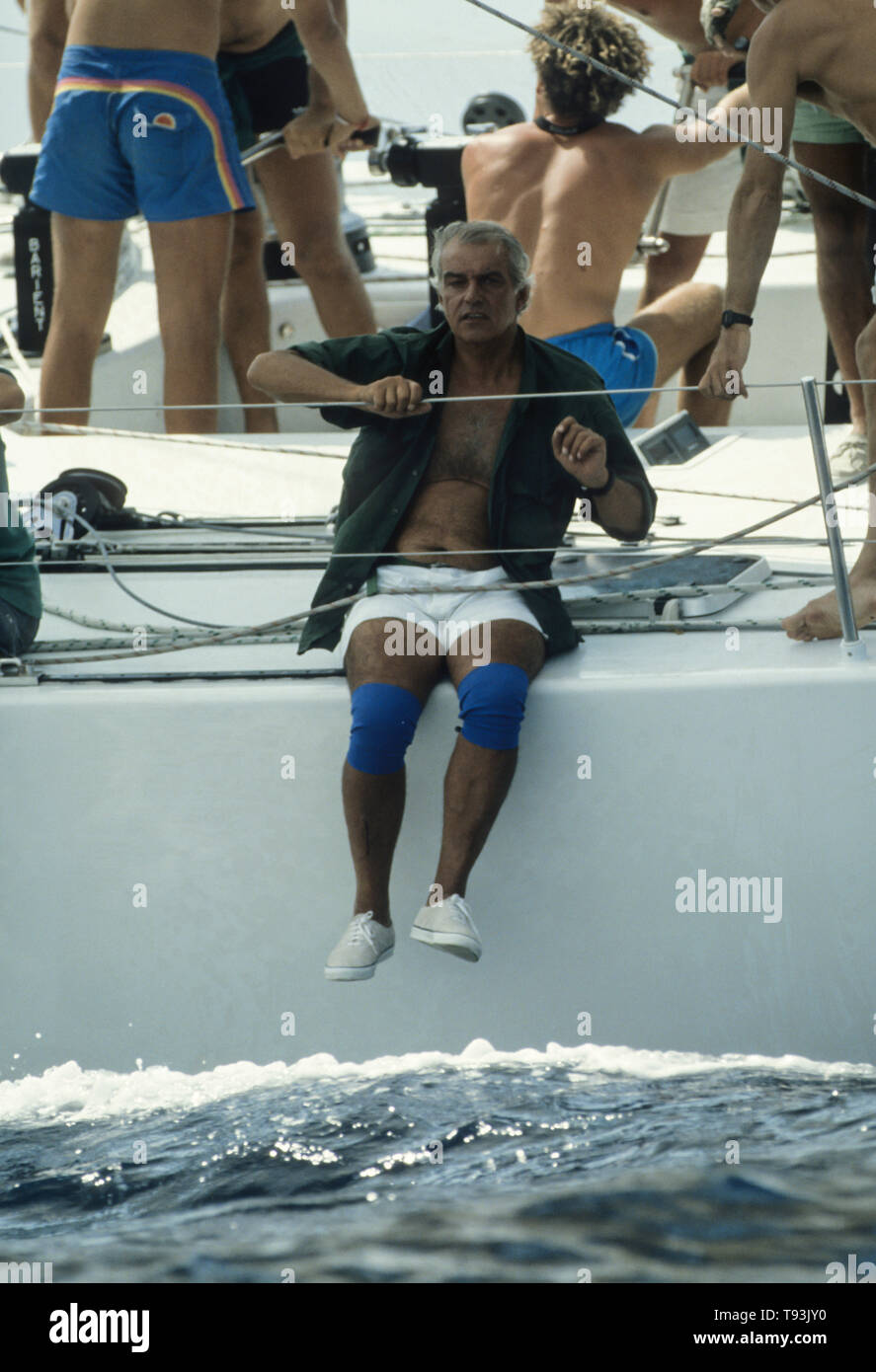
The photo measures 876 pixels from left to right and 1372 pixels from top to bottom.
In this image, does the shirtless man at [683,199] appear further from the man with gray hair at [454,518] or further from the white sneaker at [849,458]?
the man with gray hair at [454,518]

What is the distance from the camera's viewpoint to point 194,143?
340 centimetres

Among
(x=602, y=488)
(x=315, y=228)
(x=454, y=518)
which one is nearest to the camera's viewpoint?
(x=602, y=488)

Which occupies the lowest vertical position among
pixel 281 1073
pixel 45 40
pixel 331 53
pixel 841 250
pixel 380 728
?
pixel 281 1073

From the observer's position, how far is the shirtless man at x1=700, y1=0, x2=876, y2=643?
2359 millimetres

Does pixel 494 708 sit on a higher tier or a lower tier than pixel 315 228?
lower

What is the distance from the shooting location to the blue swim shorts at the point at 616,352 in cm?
351

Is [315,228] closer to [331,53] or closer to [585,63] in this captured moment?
[331,53]

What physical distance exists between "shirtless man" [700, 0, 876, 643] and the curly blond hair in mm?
994

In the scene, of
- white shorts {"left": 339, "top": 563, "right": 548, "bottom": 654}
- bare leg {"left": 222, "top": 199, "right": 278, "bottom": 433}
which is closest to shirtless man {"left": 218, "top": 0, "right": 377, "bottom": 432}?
bare leg {"left": 222, "top": 199, "right": 278, "bottom": 433}

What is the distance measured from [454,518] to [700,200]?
2465 mm

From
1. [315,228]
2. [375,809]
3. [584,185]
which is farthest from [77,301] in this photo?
[375,809]

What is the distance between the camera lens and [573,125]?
3.58 metres

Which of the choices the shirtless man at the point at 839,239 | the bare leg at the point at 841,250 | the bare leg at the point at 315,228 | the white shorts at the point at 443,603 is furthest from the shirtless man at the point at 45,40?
the white shorts at the point at 443,603

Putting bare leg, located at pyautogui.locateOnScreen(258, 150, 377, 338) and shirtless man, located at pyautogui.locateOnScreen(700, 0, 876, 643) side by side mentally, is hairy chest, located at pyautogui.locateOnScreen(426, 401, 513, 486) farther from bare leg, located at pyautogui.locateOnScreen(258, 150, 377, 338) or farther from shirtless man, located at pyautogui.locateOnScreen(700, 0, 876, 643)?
bare leg, located at pyautogui.locateOnScreen(258, 150, 377, 338)
